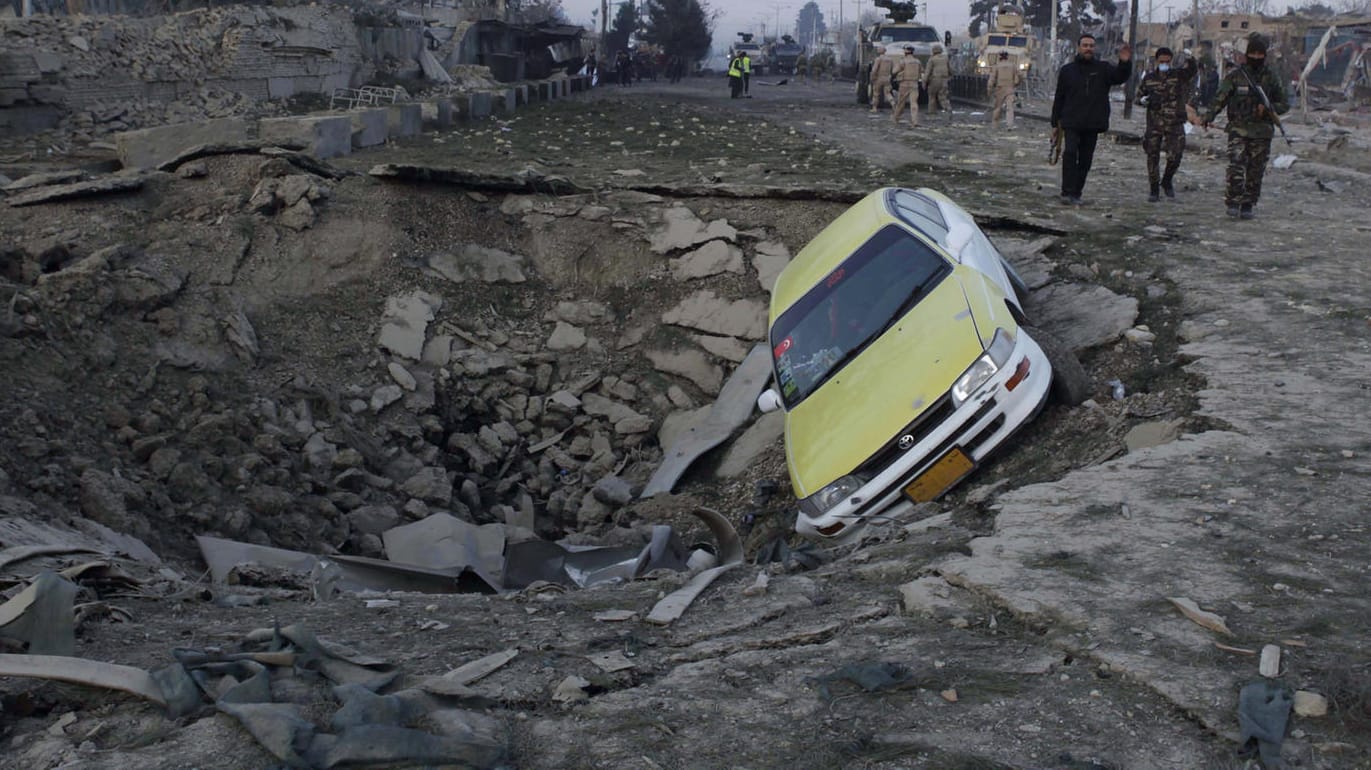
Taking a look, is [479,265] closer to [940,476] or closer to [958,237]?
[958,237]

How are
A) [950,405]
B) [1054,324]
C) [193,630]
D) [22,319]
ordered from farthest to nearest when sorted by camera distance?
[1054,324] → [22,319] → [950,405] → [193,630]

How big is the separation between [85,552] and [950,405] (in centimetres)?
400

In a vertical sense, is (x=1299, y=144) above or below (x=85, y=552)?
above

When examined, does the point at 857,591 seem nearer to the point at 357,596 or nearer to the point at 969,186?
the point at 357,596

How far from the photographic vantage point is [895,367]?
6.05 m

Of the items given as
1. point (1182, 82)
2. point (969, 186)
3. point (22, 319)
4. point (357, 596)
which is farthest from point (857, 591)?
point (969, 186)

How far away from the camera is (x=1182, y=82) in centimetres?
1103

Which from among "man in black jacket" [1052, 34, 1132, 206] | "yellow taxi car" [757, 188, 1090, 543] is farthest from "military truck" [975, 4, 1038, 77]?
"yellow taxi car" [757, 188, 1090, 543]

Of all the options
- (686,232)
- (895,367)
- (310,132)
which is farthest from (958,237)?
(310,132)

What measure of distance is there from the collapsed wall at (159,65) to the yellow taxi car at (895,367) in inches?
520

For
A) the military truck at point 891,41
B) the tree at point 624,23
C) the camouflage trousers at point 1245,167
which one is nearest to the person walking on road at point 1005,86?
the military truck at point 891,41

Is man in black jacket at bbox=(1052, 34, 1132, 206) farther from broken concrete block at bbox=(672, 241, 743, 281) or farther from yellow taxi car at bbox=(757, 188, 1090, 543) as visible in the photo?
yellow taxi car at bbox=(757, 188, 1090, 543)

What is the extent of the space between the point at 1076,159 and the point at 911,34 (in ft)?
68.2

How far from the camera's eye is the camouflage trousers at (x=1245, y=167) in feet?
33.4
